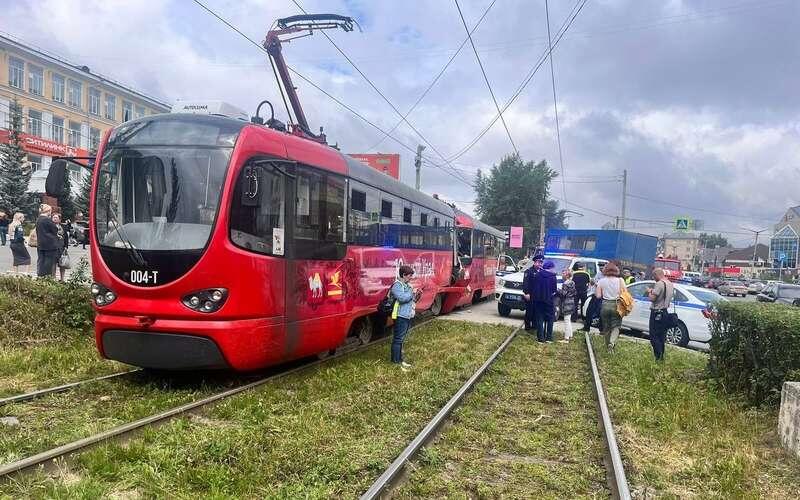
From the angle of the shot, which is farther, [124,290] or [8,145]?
[8,145]

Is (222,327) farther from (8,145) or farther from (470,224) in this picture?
(8,145)

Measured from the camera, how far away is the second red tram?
239 inches

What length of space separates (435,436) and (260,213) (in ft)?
10.0

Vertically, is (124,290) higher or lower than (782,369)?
higher

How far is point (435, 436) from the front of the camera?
5.35m

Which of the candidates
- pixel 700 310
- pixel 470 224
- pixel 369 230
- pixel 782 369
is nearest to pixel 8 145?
pixel 470 224

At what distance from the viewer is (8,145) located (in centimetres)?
3828

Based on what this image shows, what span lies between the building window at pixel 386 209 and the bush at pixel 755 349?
5.38 m

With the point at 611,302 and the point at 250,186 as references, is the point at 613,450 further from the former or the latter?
the point at 611,302

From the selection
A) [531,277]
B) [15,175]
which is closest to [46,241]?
[531,277]

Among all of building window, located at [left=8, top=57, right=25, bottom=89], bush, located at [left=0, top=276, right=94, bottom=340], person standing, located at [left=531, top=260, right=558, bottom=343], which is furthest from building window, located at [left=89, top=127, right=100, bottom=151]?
person standing, located at [left=531, top=260, right=558, bottom=343]

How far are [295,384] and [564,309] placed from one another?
7452 mm

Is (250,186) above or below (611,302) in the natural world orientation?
above

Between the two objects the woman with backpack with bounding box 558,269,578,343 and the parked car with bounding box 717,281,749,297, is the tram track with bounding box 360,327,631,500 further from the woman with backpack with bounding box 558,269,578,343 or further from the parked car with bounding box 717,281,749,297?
the parked car with bounding box 717,281,749,297
